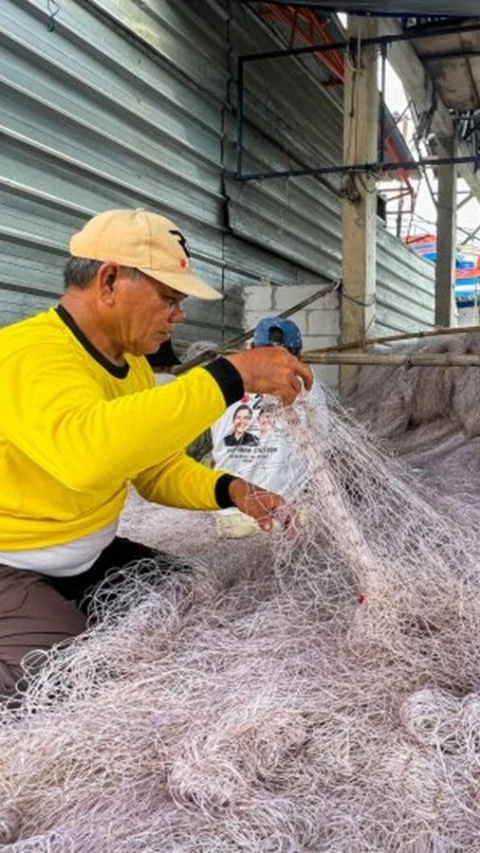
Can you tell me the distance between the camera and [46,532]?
1842 millimetres

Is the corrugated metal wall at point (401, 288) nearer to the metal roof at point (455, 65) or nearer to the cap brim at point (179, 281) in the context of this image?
the metal roof at point (455, 65)

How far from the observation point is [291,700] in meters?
1.35

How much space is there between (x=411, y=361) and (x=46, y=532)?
78.5 inches

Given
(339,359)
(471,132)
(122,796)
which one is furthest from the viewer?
(471,132)

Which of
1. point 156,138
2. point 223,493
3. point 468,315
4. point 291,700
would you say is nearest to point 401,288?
point 468,315

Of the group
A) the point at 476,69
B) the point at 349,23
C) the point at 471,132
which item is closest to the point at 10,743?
the point at 349,23

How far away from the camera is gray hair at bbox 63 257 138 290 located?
1801 mm

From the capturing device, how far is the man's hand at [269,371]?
1.70 meters

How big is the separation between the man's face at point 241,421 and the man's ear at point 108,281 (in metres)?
1.00

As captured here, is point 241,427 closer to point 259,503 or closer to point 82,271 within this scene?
point 259,503

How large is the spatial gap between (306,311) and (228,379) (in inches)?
217

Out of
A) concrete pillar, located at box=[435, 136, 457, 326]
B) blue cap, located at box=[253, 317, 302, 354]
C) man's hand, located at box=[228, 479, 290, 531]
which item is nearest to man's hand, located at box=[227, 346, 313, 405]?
man's hand, located at box=[228, 479, 290, 531]

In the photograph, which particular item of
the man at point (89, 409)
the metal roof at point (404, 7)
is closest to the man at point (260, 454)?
the man at point (89, 409)

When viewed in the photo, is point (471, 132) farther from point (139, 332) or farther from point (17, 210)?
point (139, 332)
